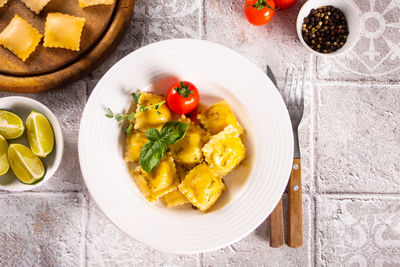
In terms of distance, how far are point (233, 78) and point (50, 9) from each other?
3.85 feet

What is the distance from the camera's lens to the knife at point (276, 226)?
2.24 meters

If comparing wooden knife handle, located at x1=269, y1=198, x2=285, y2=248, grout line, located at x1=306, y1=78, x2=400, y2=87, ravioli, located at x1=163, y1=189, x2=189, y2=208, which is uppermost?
grout line, located at x1=306, y1=78, x2=400, y2=87

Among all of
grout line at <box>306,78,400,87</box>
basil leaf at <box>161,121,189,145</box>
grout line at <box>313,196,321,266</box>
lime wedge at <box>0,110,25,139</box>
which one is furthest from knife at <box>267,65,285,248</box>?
lime wedge at <box>0,110,25,139</box>

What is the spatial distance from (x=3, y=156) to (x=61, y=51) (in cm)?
70

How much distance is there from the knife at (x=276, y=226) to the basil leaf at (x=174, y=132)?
73 centimetres

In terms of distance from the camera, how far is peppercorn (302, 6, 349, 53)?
2273 mm

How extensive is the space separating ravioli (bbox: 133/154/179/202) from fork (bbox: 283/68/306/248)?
751 millimetres

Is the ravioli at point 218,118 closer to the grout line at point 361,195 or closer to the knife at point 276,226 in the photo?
the knife at point 276,226

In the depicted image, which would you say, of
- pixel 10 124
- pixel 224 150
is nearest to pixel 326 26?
pixel 224 150

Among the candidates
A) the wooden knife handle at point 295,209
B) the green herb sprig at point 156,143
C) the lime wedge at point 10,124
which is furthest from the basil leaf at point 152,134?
the wooden knife handle at point 295,209

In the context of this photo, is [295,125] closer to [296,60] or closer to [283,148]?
[283,148]

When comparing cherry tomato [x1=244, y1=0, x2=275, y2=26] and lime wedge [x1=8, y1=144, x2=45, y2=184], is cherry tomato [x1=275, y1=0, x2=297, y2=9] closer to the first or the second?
cherry tomato [x1=244, y1=0, x2=275, y2=26]

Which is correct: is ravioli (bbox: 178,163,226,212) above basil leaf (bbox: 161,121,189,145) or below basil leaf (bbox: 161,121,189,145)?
below

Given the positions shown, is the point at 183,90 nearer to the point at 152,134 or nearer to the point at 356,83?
the point at 152,134
